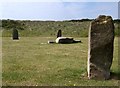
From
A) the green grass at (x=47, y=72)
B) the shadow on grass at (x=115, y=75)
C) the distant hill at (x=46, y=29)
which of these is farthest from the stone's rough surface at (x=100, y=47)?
the distant hill at (x=46, y=29)

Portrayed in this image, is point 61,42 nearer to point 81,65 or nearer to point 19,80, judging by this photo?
point 81,65

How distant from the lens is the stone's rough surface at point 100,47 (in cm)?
1467

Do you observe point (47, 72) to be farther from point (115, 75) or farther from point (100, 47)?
point (115, 75)

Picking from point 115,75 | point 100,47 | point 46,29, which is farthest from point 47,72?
point 46,29

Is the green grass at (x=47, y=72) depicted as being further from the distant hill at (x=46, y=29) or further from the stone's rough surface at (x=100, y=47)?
the distant hill at (x=46, y=29)

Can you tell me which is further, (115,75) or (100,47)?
(115,75)

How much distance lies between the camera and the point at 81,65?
1828cm

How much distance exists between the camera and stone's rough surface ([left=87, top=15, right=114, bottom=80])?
48.1 feet

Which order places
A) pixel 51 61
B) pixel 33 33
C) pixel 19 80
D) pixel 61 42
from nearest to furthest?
1. pixel 19 80
2. pixel 51 61
3. pixel 61 42
4. pixel 33 33

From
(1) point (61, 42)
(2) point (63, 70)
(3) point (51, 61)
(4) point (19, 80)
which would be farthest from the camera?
(1) point (61, 42)

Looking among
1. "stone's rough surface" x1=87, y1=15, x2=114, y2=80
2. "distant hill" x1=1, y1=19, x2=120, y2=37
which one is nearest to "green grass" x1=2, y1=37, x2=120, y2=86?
A: "stone's rough surface" x1=87, y1=15, x2=114, y2=80

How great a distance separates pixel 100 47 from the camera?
14.7 m

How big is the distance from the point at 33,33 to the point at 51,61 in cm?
4146

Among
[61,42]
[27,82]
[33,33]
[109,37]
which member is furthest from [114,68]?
[33,33]
